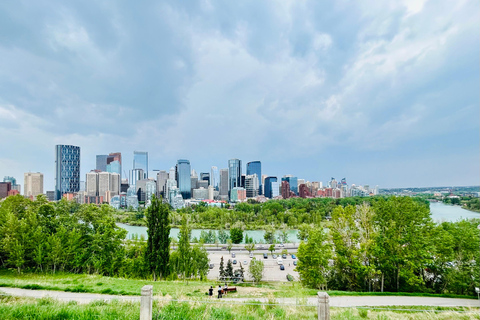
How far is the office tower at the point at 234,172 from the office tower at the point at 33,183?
116 meters

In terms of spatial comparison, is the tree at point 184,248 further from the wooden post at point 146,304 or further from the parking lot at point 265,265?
the wooden post at point 146,304

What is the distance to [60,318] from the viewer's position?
151 inches

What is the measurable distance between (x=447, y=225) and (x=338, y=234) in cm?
614

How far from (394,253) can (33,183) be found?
297 feet

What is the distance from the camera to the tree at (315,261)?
39.0 feet

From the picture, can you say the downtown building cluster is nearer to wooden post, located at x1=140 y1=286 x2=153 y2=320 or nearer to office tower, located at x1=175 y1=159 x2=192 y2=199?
office tower, located at x1=175 y1=159 x2=192 y2=199

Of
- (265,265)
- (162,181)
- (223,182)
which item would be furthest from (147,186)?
(265,265)

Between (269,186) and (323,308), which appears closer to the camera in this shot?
(323,308)

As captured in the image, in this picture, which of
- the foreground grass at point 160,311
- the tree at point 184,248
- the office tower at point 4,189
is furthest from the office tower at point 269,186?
the foreground grass at point 160,311

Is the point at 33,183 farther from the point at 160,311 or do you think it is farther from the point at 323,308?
the point at 323,308

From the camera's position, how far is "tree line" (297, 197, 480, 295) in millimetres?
10359

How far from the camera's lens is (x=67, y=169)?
116 m

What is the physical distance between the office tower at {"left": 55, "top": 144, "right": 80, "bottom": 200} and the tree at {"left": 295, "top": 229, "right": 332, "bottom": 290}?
416 ft

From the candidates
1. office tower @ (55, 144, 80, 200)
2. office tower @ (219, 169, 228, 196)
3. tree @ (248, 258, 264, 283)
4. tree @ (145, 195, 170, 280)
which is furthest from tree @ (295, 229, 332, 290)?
office tower @ (219, 169, 228, 196)
